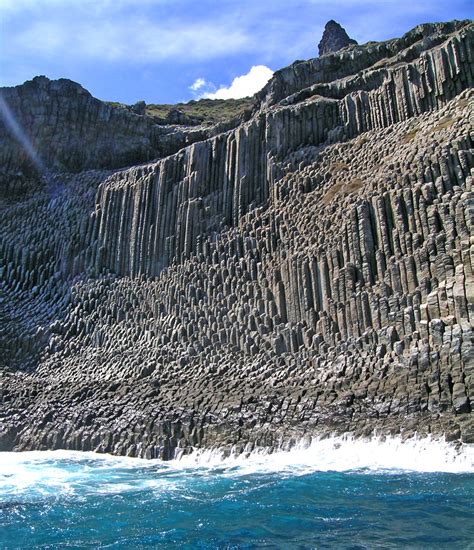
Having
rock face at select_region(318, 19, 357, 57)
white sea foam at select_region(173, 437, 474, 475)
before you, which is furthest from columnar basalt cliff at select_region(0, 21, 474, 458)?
rock face at select_region(318, 19, 357, 57)

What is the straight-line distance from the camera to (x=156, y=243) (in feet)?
83.5

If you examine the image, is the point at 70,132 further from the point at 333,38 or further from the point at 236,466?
the point at 333,38

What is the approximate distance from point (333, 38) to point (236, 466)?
4652 centimetres

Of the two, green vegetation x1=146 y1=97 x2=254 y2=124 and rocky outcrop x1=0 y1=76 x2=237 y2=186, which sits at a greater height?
green vegetation x1=146 y1=97 x2=254 y2=124

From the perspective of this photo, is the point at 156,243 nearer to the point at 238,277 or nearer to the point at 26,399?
the point at 238,277

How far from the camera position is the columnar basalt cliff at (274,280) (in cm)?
1573

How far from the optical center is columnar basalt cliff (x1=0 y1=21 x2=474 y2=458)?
619 inches

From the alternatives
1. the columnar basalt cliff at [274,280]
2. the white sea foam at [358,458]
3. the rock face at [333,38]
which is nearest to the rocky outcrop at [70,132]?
the columnar basalt cliff at [274,280]

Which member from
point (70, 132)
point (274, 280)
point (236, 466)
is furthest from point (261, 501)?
point (70, 132)

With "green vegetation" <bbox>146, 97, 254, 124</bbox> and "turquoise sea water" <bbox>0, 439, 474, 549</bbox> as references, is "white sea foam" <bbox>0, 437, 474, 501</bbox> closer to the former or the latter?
"turquoise sea water" <bbox>0, 439, 474, 549</bbox>

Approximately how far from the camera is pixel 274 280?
2020cm

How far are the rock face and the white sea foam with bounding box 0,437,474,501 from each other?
44.0 metres

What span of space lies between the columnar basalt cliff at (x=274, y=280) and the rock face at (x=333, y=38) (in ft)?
83.5

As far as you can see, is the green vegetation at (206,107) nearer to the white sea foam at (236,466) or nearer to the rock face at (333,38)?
the rock face at (333,38)
